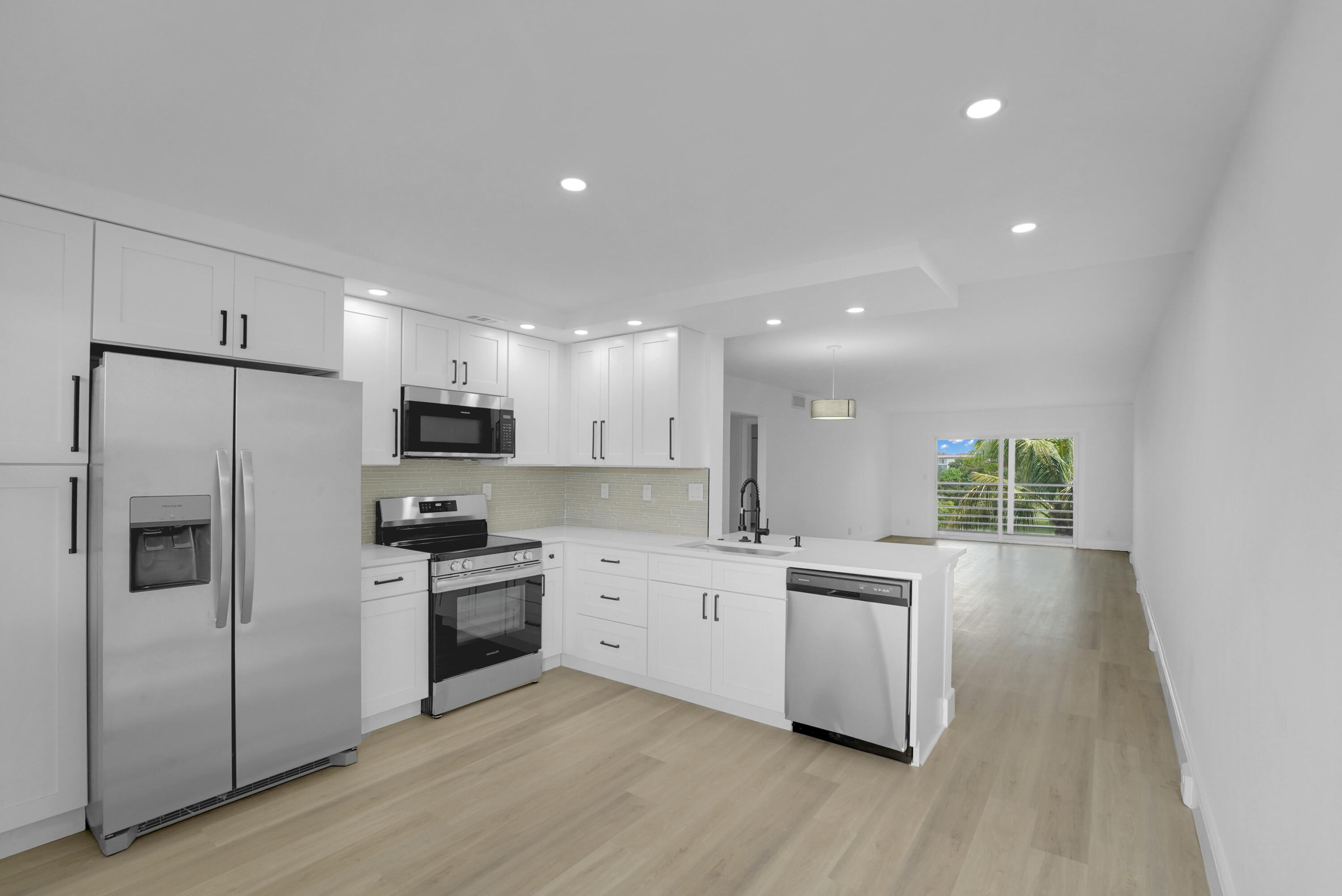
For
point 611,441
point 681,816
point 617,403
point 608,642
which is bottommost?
point 681,816

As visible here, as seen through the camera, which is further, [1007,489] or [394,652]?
[1007,489]

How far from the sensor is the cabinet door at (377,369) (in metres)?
3.66

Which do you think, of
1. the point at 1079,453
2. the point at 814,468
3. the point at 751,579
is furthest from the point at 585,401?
the point at 1079,453

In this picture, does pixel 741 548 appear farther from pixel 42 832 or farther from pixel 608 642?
pixel 42 832

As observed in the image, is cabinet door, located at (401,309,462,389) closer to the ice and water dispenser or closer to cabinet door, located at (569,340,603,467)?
cabinet door, located at (569,340,603,467)

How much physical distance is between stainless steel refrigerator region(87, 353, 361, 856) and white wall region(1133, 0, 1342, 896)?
11.0 feet

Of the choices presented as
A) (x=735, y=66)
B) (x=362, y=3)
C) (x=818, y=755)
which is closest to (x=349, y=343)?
(x=362, y=3)

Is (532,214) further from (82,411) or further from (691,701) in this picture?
(691,701)

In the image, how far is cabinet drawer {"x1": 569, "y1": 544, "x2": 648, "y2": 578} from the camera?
4.12 m

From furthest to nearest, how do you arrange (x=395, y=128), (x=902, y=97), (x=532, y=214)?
(x=532, y=214) → (x=395, y=128) → (x=902, y=97)

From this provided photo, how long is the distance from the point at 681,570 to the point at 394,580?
5.38ft

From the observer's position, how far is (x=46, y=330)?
2426mm

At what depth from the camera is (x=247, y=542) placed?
2717 millimetres

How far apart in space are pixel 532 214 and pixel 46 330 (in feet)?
6.23
